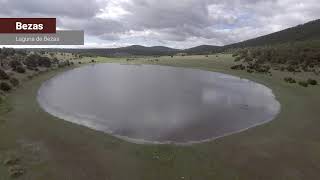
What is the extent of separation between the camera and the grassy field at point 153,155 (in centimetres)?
1466

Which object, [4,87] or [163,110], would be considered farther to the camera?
[4,87]

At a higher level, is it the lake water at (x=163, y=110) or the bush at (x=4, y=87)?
the bush at (x=4, y=87)

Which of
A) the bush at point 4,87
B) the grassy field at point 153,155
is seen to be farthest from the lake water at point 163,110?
the bush at point 4,87

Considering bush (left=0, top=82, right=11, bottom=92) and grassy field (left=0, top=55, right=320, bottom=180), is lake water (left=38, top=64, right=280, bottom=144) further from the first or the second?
bush (left=0, top=82, right=11, bottom=92)

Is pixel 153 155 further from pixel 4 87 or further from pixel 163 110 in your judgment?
pixel 4 87

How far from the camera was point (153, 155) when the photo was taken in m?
16.7

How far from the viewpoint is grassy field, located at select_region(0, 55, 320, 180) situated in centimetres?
1466

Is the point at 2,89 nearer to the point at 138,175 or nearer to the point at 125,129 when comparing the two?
the point at 125,129

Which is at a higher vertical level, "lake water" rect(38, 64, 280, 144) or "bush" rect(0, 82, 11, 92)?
"bush" rect(0, 82, 11, 92)

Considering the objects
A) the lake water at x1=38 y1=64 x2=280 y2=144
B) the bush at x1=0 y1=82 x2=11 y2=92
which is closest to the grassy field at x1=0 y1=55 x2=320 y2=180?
the lake water at x1=38 y1=64 x2=280 y2=144

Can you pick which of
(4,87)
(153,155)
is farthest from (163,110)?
(4,87)

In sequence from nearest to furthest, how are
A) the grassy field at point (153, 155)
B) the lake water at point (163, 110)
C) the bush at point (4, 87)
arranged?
the grassy field at point (153, 155) < the lake water at point (163, 110) < the bush at point (4, 87)

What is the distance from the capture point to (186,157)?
16453mm

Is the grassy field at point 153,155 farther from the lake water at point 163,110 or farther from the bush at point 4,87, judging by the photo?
the bush at point 4,87
